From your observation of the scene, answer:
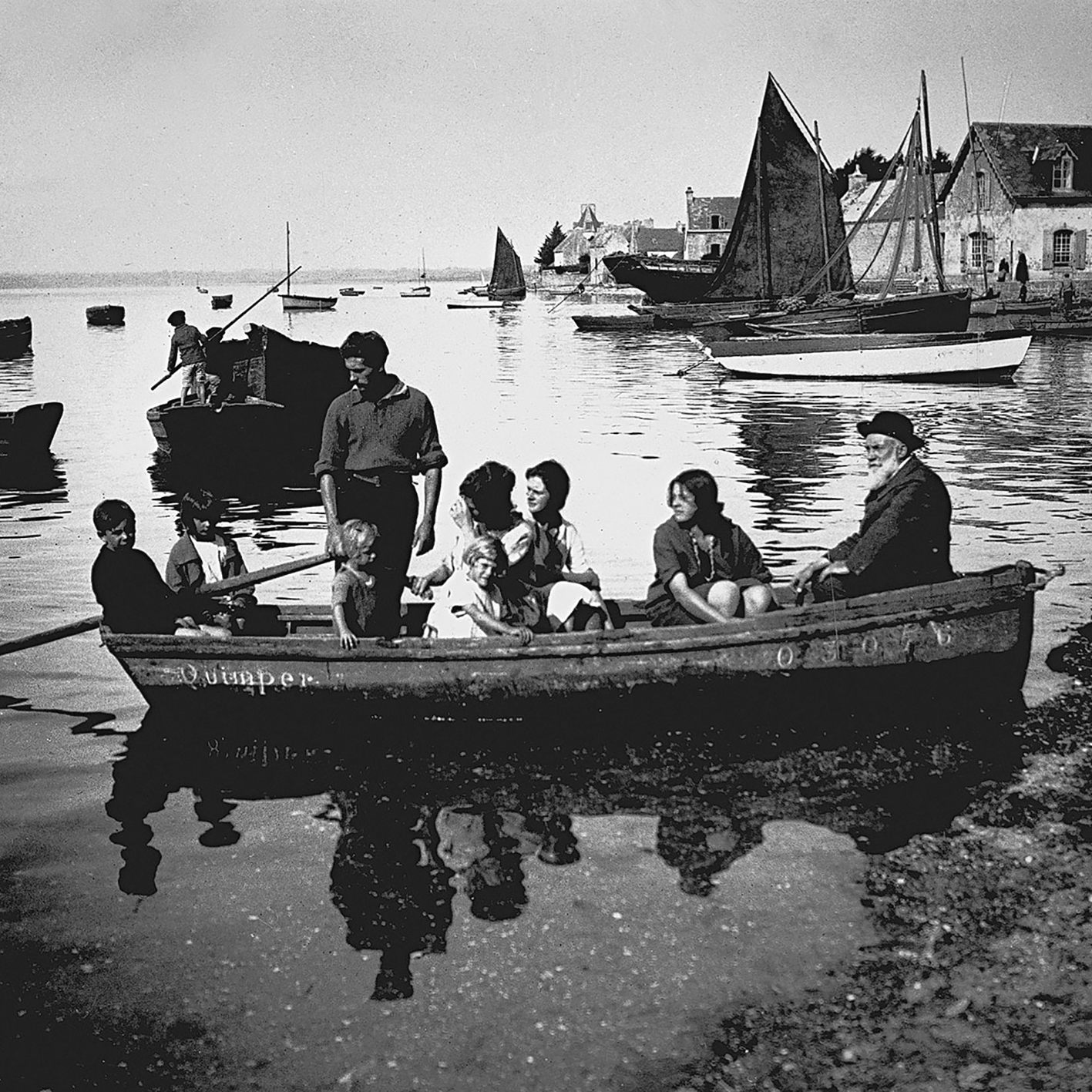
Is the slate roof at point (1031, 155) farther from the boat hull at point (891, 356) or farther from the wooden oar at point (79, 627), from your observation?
the wooden oar at point (79, 627)

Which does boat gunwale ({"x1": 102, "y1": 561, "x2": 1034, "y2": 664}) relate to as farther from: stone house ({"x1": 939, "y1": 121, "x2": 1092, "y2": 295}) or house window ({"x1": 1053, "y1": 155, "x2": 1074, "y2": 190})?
house window ({"x1": 1053, "y1": 155, "x2": 1074, "y2": 190})

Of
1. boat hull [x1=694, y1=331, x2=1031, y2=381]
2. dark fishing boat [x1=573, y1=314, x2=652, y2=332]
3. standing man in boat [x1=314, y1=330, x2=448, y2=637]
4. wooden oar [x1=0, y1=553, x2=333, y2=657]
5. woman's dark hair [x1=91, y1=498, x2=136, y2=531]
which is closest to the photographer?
woman's dark hair [x1=91, y1=498, x2=136, y2=531]

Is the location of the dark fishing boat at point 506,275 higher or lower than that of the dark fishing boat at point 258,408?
higher

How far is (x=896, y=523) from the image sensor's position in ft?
25.1

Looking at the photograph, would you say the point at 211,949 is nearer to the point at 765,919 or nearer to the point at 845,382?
the point at 765,919

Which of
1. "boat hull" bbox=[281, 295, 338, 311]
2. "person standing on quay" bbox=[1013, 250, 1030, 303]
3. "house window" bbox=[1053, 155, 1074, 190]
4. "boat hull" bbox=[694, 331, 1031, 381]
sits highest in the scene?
"house window" bbox=[1053, 155, 1074, 190]

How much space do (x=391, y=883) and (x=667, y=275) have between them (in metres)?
67.1

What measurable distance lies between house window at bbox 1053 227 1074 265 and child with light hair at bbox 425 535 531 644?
192 feet

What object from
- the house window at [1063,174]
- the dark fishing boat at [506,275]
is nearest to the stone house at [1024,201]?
the house window at [1063,174]

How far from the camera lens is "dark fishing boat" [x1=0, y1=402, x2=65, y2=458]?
65.9 feet

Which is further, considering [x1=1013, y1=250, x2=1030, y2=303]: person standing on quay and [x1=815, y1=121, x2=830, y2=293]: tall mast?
[x1=1013, y1=250, x2=1030, y2=303]: person standing on quay

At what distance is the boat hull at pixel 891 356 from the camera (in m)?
33.5

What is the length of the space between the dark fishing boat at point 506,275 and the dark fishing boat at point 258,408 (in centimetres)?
10647

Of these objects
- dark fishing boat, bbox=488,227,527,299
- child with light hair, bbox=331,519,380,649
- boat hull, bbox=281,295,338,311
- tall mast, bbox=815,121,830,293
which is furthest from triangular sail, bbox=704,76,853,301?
boat hull, bbox=281,295,338,311
